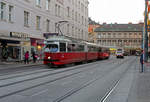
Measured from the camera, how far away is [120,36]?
120438 millimetres

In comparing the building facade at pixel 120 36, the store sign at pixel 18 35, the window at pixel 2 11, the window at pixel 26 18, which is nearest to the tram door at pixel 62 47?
the store sign at pixel 18 35

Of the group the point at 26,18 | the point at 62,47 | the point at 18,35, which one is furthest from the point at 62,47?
the point at 26,18

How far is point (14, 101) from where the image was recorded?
7.69 meters

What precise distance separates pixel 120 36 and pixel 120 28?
473 cm

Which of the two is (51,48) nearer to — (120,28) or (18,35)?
(18,35)

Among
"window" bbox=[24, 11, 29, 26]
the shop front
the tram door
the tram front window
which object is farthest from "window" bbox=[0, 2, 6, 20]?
the tram door

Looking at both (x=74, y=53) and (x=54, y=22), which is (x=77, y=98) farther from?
(x=54, y=22)

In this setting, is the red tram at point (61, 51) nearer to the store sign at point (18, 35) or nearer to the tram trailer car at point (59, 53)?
the tram trailer car at point (59, 53)

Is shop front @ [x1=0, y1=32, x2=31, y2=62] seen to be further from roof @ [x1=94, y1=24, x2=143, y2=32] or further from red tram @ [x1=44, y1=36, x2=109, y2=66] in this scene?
roof @ [x1=94, y1=24, x2=143, y2=32]

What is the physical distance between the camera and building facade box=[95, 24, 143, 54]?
11838 cm

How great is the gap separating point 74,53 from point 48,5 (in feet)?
50.1

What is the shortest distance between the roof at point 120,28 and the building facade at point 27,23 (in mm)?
75399

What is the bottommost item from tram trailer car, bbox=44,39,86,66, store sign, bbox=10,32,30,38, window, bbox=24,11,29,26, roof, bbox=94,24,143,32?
tram trailer car, bbox=44,39,86,66

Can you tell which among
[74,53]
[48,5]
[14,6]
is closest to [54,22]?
[48,5]
